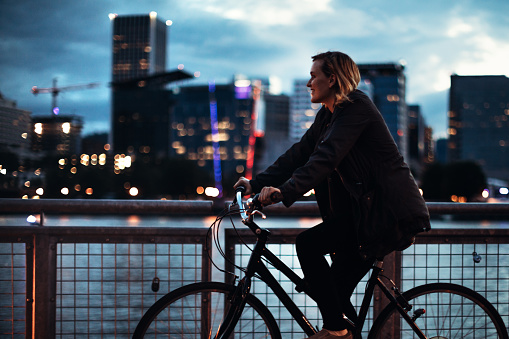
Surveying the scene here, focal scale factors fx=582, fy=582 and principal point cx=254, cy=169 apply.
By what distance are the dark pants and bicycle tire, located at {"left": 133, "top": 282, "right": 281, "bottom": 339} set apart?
0.97 ft

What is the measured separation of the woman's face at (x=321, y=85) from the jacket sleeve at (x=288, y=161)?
0.17 meters

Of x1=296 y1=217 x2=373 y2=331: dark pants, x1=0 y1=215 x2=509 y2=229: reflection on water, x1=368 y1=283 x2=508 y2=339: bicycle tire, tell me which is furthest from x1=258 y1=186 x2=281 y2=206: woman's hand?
x1=0 y1=215 x2=509 y2=229: reflection on water

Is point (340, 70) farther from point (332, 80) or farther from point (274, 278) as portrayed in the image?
point (274, 278)

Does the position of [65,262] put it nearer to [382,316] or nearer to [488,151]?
[382,316]

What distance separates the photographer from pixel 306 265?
123 inches

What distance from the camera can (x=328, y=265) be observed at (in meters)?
3.17

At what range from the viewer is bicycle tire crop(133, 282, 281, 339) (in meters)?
3.04

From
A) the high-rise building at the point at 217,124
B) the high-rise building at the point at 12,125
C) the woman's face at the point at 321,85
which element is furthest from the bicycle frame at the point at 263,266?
the high-rise building at the point at 217,124

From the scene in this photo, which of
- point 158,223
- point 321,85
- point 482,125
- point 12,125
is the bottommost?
point 158,223

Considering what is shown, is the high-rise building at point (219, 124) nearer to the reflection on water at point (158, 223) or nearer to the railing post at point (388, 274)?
the reflection on water at point (158, 223)

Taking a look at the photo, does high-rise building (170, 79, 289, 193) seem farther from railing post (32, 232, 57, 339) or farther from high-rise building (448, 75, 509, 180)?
railing post (32, 232, 57, 339)

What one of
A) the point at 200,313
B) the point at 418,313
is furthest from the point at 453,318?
the point at 200,313

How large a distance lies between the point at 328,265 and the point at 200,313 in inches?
39.7

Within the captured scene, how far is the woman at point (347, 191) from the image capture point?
295cm
